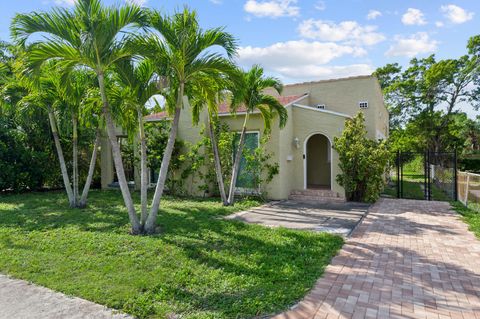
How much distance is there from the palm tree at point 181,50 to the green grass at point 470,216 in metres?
8.31

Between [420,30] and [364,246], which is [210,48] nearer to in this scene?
[364,246]

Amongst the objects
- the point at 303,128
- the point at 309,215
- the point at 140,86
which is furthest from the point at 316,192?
the point at 140,86

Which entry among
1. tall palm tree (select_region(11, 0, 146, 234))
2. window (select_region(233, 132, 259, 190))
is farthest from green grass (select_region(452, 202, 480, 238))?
tall palm tree (select_region(11, 0, 146, 234))

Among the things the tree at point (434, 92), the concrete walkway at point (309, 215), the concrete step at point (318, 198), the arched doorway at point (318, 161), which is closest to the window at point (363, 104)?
the arched doorway at point (318, 161)

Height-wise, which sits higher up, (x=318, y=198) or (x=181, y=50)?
(x=181, y=50)

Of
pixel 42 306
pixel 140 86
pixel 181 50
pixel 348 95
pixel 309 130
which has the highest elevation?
pixel 348 95

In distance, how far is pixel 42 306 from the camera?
4406mm

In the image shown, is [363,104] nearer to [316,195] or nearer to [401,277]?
[316,195]

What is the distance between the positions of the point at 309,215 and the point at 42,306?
329 inches

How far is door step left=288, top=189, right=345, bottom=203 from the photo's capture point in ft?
45.4

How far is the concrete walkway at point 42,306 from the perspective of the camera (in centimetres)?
415

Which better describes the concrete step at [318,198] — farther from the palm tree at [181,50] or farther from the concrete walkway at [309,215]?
the palm tree at [181,50]

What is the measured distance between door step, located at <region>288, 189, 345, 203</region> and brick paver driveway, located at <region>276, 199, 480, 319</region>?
4591 mm

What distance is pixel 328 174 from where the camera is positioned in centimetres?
1836
